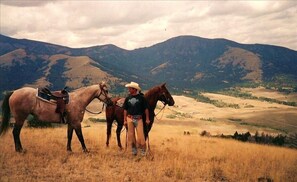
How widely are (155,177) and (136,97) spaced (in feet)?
11.8

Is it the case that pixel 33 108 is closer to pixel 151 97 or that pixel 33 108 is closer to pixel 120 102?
pixel 120 102

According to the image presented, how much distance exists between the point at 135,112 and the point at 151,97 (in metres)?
1.48

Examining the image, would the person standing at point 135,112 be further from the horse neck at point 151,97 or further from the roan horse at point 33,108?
the roan horse at point 33,108

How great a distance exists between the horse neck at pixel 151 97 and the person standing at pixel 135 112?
3.22 feet

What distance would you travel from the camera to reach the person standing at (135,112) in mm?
11930

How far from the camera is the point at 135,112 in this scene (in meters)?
12.0

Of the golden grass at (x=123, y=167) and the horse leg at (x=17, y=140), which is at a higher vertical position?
the horse leg at (x=17, y=140)

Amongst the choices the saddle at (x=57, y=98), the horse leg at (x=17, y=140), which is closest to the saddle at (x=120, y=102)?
the saddle at (x=57, y=98)

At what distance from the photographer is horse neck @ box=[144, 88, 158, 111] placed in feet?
43.1

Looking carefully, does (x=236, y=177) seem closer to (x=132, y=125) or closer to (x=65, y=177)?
(x=132, y=125)

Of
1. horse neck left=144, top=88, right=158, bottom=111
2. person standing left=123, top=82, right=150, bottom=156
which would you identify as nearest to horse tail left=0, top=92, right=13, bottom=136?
person standing left=123, top=82, right=150, bottom=156

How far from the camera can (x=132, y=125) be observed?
12211 millimetres

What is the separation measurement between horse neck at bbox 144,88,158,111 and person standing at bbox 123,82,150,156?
0.98 meters

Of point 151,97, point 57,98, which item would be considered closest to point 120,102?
point 151,97
